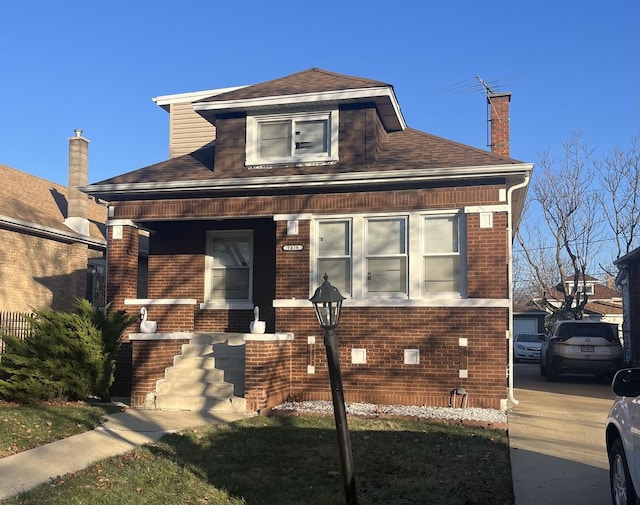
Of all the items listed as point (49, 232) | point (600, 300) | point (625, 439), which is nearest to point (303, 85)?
point (625, 439)

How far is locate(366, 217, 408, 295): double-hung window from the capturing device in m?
11.2

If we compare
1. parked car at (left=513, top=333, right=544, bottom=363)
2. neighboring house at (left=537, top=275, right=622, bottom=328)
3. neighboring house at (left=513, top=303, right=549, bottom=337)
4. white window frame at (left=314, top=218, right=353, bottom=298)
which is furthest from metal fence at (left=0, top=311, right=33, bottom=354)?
neighboring house at (left=537, top=275, right=622, bottom=328)

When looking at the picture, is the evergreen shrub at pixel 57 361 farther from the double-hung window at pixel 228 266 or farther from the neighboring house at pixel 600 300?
the neighboring house at pixel 600 300

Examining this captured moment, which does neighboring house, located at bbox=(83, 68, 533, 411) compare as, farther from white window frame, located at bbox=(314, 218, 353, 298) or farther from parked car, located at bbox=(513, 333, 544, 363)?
parked car, located at bbox=(513, 333, 544, 363)

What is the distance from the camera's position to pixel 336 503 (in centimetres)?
537

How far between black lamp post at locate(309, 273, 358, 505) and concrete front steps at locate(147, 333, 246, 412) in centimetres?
505

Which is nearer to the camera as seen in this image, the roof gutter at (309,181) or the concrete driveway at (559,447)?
the concrete driveway at (559,447)

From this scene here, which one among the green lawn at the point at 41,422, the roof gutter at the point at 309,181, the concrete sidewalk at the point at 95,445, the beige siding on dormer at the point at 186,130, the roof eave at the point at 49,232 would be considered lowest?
the concrete sidewalk at the point at 95,445

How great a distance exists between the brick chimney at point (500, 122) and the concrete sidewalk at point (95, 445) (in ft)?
32.9

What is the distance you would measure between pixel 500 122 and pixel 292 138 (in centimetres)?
647

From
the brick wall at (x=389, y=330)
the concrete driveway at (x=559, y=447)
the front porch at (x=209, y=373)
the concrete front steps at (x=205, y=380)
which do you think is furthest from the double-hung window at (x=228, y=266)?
the concrete driveway at (x=559, y=447)

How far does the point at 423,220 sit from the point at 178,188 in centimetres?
468

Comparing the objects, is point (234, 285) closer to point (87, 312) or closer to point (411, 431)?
point (87, 312)

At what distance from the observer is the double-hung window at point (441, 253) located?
11.0 m
